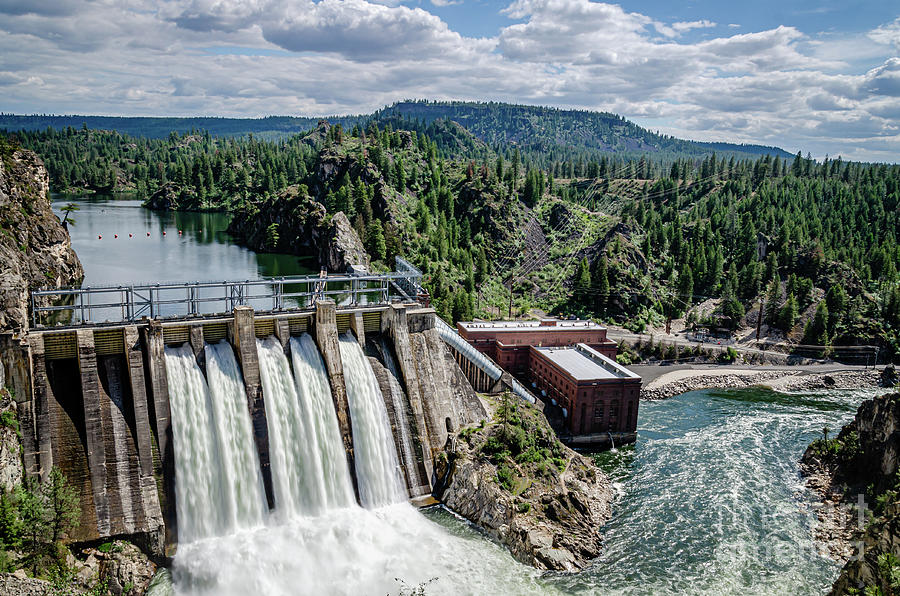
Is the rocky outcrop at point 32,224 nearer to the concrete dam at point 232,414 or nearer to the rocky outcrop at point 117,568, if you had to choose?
the concrete dam at point 232,414

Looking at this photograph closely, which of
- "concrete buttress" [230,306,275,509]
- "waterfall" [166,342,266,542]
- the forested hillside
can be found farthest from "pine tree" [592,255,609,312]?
"waterfall" [166,342,266,542]

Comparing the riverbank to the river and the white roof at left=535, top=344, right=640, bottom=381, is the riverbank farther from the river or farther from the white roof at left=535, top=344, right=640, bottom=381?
the white roof at left=535, top=344, right=640, bottom=381

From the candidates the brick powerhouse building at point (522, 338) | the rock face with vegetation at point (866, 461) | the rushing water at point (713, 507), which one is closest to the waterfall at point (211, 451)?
the rushing water at point (713, 507)

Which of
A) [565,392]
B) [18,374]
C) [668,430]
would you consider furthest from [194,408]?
[668,430]

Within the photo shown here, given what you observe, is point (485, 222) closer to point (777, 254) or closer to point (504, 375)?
point (777, 254)

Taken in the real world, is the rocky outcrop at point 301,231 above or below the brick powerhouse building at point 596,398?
above
